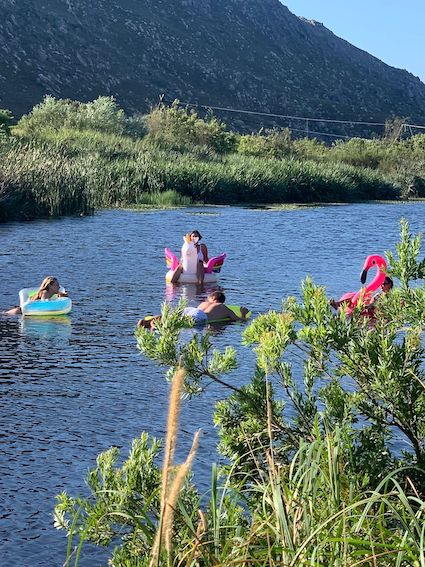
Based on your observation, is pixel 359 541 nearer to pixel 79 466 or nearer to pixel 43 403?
pixel 79 466

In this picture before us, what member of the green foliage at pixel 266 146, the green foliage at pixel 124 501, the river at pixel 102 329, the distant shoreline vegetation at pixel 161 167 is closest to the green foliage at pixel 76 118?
the distant shoreline vegetation at pixel 161 167

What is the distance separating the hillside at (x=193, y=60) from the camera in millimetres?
87625

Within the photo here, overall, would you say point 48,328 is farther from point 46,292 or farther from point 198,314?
point 198,314

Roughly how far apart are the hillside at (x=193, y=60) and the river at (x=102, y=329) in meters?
48.4

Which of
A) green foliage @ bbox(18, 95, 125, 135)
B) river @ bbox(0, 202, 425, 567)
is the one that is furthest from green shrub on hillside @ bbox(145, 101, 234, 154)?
river @ bbox(0, 202, 425, 567)

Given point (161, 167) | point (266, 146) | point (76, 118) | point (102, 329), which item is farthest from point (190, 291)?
point (266, 146)

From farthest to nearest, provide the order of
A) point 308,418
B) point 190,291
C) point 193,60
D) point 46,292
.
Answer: point 193,60 → point 190,291 → point 46,292 → point 308,418

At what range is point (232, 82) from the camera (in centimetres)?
10656

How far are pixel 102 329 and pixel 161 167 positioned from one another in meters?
23.1

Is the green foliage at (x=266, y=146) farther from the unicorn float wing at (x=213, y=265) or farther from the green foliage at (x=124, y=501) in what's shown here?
the green foliage at (x=124, y=501)

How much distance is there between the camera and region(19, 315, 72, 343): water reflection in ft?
44.7

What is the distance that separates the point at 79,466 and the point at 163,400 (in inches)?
92.5

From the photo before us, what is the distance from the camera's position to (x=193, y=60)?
107 m

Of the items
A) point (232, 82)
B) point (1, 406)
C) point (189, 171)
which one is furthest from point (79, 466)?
point (232, 82)
